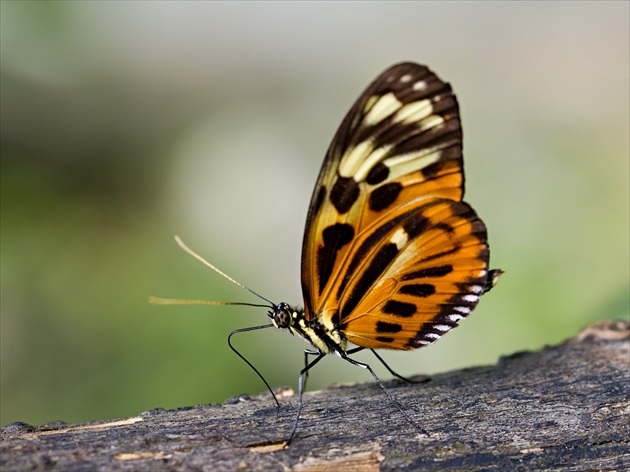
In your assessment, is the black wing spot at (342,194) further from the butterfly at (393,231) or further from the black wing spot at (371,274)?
the black wing spot at (371,274)

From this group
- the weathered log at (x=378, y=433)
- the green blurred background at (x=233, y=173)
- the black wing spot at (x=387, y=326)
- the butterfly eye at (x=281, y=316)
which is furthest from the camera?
the green blurred background at (x=233, y=173)

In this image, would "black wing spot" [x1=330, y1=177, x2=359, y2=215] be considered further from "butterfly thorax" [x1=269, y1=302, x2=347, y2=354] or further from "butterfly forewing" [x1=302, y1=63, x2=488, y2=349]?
"butterfly thorax" [x1=269, y1=302, x2=347, y2=354]

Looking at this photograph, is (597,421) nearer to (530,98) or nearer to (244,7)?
(530,98)

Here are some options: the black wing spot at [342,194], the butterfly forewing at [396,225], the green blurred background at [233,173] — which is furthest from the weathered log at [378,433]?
the green blurred background at [233,173]

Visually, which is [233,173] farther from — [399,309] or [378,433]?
[378,433]

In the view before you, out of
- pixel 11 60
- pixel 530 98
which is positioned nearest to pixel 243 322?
pixel 11 60

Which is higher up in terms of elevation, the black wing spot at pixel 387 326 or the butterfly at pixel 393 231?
the butterfly at pixel 393 231

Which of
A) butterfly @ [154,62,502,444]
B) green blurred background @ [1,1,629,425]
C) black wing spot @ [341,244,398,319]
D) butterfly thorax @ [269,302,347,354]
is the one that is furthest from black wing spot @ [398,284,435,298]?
green blurred background @ [1,1,629,425]

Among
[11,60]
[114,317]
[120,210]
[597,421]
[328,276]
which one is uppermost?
[11,60]
